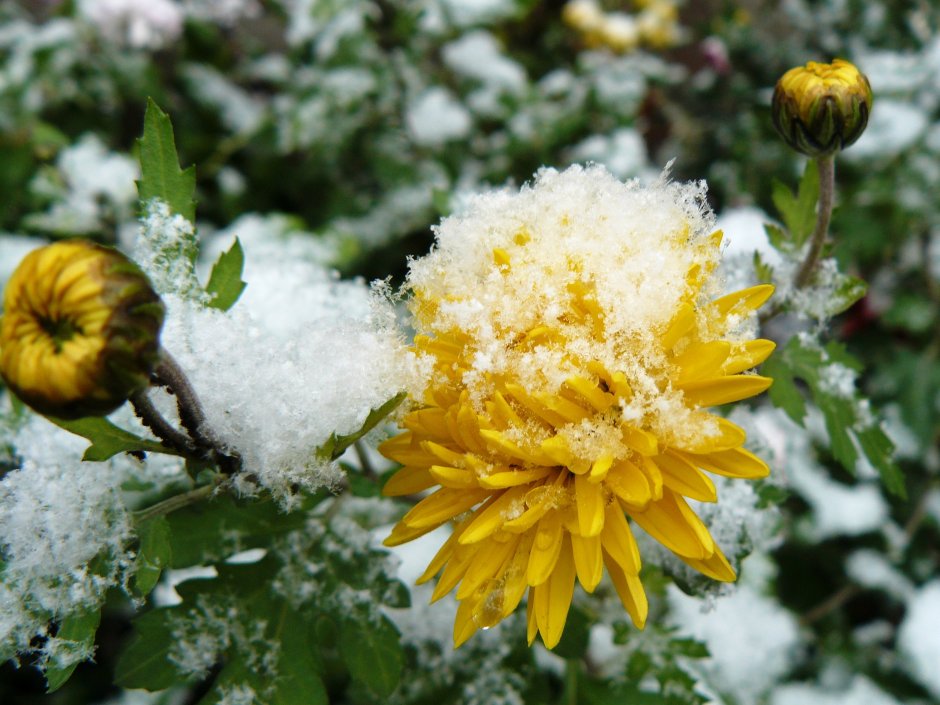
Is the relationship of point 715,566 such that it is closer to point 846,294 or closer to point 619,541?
point 619,541

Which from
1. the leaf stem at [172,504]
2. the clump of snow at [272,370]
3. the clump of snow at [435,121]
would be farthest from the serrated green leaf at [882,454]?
the clump of snow at [435,121]

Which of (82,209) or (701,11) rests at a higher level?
(701,11)

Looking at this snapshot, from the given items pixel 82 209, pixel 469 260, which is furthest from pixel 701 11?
pixel 469 260

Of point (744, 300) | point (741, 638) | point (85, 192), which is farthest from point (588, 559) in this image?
point (85, 192)

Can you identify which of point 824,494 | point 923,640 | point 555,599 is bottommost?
point 923,640

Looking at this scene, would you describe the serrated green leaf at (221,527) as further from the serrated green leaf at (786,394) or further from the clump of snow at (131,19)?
the clump of snow at (131,19)

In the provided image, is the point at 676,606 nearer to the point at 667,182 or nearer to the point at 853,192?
the point at 667,182

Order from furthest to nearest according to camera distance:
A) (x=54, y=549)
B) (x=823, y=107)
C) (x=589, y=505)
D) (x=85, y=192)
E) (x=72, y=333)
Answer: (x=85, y=192), (x=823, y=107), (x=54, y=549), (x=589, y=505), (x=72, y=333)

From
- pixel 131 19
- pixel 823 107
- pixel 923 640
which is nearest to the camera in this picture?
pixel 823 107
